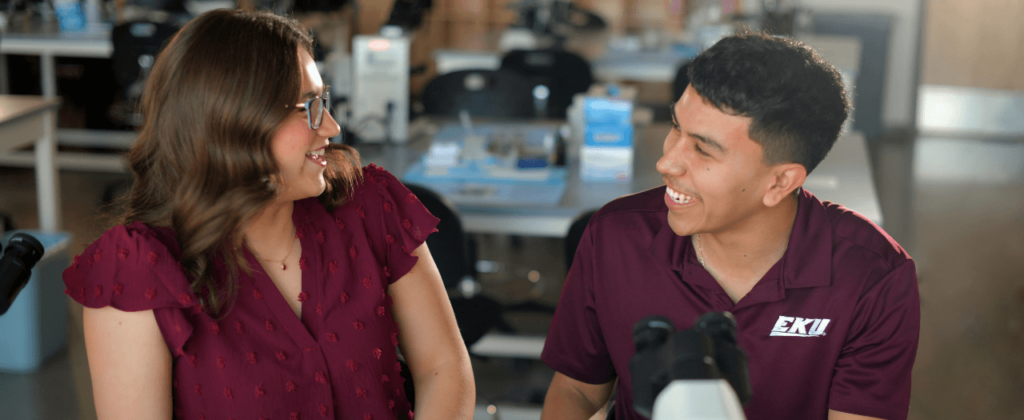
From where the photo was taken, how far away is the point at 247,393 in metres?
1.24

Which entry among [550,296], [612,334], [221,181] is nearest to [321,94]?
[221,181]

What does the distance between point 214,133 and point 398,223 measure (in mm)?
375

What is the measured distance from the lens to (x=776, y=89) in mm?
1238

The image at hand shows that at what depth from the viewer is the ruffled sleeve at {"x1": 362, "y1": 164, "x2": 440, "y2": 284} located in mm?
1461

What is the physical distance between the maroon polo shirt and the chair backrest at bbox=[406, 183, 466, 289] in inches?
33.5

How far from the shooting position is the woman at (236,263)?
3.88ft

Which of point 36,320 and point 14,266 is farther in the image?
point 36,320

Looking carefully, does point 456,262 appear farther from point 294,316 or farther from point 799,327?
point 799,327

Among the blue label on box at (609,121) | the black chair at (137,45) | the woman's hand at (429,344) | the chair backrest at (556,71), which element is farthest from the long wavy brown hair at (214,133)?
the black chair at (137,45)

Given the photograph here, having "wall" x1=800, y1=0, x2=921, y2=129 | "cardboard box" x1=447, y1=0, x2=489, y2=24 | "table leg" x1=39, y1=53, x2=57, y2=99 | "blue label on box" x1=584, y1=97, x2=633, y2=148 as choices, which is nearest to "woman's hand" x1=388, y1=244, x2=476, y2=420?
"blue label on box" x1=584, y1=97, x2=633, y2=148

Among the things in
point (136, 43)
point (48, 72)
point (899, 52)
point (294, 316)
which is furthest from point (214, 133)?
point (899, 52)

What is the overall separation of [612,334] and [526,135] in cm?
176

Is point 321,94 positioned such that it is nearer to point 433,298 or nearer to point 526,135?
point 433,298

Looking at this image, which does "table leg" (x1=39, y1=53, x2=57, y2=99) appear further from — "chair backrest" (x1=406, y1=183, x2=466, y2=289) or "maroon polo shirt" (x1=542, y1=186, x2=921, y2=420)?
"maroon polo shirt" (x1=542, y1=186, x2=921, y2=420)
